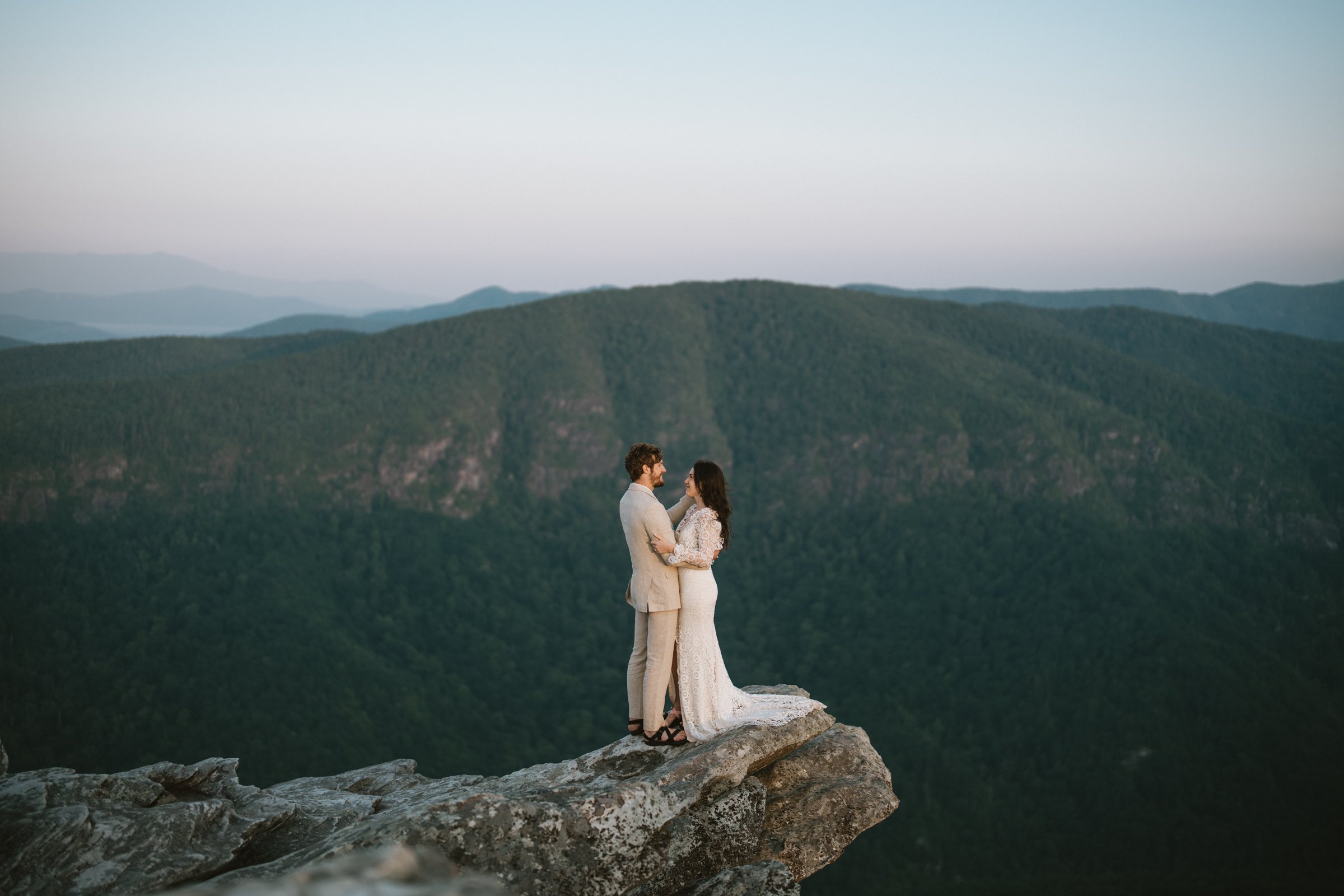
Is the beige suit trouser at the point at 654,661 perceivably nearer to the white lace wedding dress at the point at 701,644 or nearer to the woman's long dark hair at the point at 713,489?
the white lace wedding dress at the point at 701,644

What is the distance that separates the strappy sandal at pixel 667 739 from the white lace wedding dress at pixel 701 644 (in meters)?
0.11

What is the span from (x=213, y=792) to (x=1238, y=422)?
184 m

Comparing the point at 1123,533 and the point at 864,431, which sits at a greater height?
the point at 864,431

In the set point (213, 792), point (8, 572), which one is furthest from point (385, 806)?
point (8, 572)

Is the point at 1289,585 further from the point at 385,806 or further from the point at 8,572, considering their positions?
the point at 8,572

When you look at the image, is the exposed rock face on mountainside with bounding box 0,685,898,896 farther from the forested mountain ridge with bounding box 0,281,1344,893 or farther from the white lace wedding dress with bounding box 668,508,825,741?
the forested mountain ridge with bounding box 0,281,1344,893

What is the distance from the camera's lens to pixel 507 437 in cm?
17688

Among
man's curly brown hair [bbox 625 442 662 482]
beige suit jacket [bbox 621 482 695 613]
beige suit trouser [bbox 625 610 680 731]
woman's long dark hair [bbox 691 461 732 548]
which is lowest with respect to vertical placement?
beige suit trouser [bbox 625 610 680 731]

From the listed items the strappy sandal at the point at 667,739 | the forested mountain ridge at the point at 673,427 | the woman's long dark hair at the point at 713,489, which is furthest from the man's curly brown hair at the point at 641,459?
the forested mountain ridge at the point at 673,427

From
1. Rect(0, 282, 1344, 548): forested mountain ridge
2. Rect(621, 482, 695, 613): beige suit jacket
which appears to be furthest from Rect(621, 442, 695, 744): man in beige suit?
Rect(0, 282, 1344, 548): forested mountain ridge

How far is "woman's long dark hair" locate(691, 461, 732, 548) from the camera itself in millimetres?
13648

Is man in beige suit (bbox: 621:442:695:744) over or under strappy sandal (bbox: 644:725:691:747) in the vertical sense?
over

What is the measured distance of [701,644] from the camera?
13930 mm

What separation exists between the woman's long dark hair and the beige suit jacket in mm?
388
